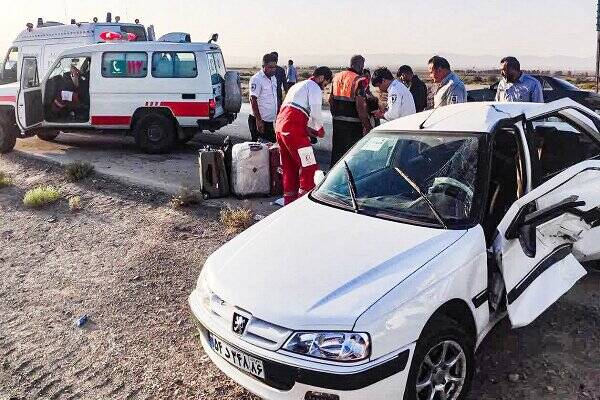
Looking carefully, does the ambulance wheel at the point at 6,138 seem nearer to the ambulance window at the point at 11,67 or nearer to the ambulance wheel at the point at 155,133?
the ambulance window at the point at 11,67

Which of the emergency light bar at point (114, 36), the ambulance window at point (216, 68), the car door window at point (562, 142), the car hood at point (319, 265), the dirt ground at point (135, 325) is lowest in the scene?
the dirt ground at point (135, 325)

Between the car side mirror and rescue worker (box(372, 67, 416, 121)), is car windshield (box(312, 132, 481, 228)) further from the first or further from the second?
rescue worker (box(372, 67, 416, 121))

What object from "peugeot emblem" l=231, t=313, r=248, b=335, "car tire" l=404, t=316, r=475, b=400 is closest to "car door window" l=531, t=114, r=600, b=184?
"car tire" l=404, t=316, r=475, b=400

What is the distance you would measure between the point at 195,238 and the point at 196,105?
4.40m

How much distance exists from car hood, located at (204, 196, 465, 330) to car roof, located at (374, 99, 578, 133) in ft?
2.89

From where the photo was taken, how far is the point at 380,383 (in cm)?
252

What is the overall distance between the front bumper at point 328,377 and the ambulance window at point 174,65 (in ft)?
25.9

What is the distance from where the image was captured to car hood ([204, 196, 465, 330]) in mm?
2639

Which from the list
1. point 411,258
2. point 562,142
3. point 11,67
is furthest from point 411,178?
point 11,67

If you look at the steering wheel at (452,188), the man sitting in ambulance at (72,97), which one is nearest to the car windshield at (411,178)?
the steering wheel at (452,188)

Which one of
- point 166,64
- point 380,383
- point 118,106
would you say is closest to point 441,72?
point 380,383

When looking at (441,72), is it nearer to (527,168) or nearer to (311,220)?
(527,168)

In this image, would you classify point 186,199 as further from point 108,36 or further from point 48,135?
point 48,135

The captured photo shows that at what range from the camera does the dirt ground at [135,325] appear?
3443 millimetres
